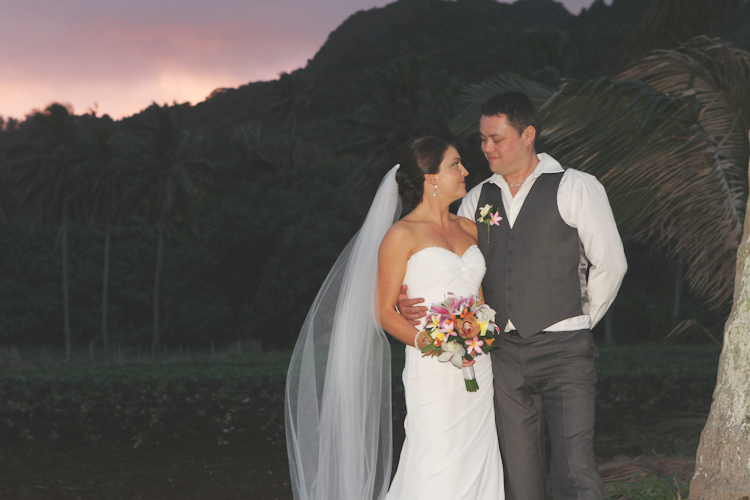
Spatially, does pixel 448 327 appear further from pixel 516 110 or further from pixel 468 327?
pixel 516 110

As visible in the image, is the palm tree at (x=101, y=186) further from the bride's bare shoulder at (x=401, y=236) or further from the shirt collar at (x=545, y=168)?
the shirt collar at (x=545, y=168)

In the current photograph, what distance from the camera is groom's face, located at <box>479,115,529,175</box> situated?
3.69 meters

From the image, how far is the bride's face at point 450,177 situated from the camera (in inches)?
157

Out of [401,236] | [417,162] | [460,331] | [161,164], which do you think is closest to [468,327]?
[460,331]

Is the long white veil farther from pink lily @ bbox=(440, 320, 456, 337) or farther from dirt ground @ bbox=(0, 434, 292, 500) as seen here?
dirt ground @ bbox=(0, 434, 292, 500)

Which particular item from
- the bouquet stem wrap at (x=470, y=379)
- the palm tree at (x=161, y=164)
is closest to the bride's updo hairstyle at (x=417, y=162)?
the bouquet stem wrap at (x=470, y=379)

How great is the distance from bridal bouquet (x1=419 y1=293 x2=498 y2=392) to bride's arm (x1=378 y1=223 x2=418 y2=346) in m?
0.26

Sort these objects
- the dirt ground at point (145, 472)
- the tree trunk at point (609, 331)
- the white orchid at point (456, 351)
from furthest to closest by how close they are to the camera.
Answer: the tree trunk at point (609, 331)
the dirt ground at point (145, 472)
the white orchid at point (456, 351)

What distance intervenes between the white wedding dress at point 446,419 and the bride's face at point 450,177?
311 millimetres

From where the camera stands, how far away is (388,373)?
13.9 ft

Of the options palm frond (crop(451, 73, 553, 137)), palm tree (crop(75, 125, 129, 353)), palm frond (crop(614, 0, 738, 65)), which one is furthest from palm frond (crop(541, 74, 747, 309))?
palm tree (crop(75, 125, 129, 353))

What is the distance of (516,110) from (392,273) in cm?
103

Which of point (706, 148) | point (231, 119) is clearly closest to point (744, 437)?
point (706, 148)

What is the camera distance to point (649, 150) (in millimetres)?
6027
